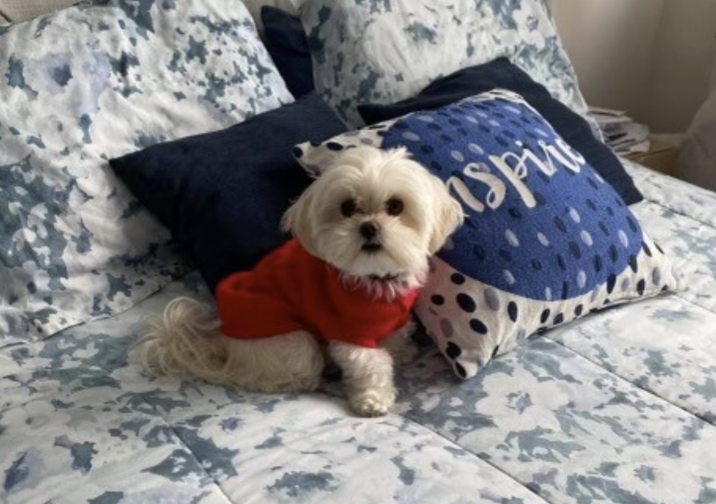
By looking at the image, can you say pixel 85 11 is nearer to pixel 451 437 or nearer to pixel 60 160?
pixel 60 160

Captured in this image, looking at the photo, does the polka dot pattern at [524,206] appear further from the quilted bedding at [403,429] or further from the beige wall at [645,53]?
the beige wall at [645,53]

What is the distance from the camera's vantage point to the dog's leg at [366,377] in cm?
125

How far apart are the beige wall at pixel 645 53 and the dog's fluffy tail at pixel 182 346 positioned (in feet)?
5.74

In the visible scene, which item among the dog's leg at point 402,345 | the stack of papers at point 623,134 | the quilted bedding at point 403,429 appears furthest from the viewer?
the stack of papers at point 623,134

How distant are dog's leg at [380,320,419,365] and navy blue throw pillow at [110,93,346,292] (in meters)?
0.25

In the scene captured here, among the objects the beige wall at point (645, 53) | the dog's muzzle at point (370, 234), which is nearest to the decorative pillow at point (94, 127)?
the dog's muzzle at point (370, 234)

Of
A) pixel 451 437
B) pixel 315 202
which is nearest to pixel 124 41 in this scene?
pixel 315 202

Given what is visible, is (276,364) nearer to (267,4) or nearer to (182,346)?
(182,346)

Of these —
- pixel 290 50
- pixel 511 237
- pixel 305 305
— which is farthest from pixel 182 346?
pixel 290 50

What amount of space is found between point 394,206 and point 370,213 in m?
0.04

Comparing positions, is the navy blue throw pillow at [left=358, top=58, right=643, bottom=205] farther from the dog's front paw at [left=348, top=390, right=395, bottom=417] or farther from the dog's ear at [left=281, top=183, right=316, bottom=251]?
the dog's front paw at [left=348, top=390, right=395, bottom=417]

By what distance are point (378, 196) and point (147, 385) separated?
458 millimetres

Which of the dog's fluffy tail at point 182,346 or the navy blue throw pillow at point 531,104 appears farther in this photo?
the navy blue throw pillow at point 531,104

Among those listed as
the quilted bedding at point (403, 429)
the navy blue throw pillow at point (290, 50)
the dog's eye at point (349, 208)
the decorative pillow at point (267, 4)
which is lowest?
the quilted bedding at point (403, 429)
